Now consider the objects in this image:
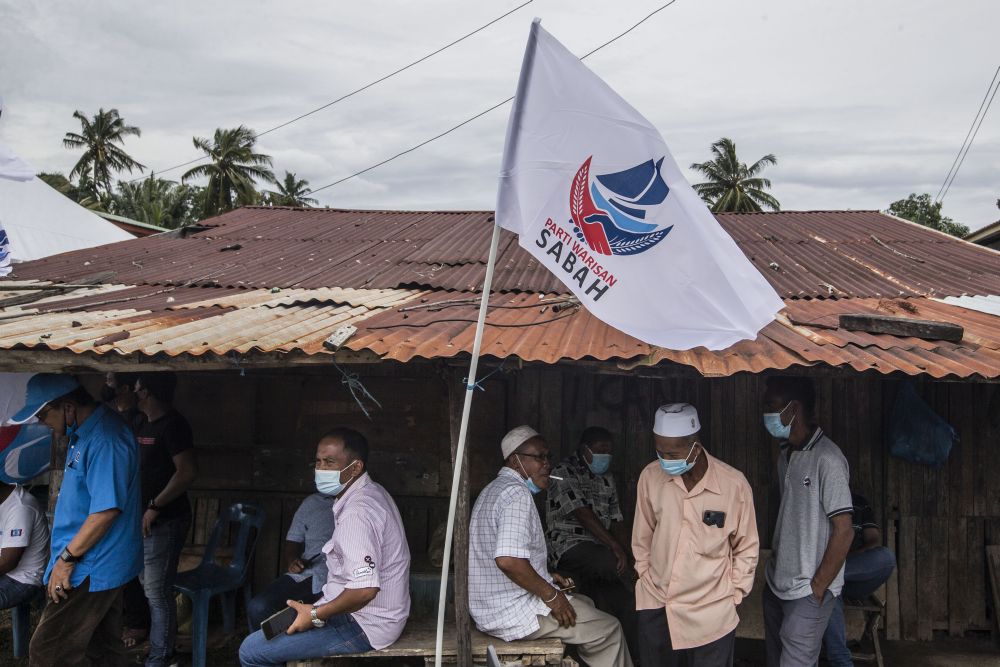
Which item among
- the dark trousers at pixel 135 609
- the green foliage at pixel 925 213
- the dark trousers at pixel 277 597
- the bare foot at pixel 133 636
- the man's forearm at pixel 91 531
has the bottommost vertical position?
the bare foot at pixel 133 636

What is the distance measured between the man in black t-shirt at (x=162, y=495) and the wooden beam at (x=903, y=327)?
465cm

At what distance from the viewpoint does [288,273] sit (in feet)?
21.6

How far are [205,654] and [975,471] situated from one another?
611cm

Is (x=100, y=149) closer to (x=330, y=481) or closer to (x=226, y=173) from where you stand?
(x=226, y=173)

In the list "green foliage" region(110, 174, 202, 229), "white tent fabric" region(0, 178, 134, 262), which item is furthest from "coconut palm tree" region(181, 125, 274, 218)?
"white tent fabric" region(0, 178, 134, 262)

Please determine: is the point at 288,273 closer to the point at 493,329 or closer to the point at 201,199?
the point at 493,329

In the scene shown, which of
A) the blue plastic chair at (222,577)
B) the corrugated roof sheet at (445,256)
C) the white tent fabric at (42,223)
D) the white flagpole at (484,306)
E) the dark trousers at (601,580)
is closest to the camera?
the white flagpole at (484,306)

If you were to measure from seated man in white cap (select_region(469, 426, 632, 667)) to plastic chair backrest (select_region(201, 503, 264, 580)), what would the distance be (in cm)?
225

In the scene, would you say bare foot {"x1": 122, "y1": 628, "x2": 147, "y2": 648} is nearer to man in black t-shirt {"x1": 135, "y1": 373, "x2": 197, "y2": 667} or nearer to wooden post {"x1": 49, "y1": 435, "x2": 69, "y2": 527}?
man in black t-shirt {"x1": 135, "y1": 373, "x2": 197, "y2": 667}

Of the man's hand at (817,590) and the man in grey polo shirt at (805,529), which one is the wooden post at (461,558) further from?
the man's hand at (817,590)

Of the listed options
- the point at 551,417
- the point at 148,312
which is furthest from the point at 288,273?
the point at 551,417

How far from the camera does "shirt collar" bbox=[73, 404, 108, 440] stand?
4.34 meters

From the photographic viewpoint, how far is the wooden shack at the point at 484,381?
421cm

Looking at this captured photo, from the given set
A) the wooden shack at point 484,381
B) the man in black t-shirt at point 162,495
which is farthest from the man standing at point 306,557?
the wooden shack at point 484,381
